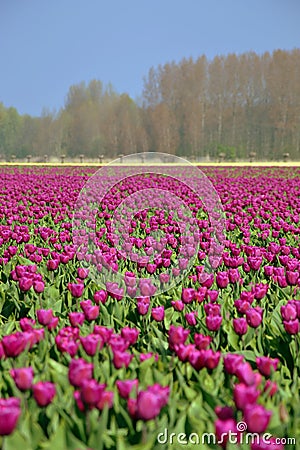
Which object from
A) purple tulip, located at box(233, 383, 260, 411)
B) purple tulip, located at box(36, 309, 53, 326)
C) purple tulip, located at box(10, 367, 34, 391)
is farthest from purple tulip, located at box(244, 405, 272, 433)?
purple tulip, located at box(36, 309, 53, 326)

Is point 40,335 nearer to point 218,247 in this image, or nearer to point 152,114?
point 218,247

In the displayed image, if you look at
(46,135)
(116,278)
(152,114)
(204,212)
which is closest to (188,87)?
(152,114)

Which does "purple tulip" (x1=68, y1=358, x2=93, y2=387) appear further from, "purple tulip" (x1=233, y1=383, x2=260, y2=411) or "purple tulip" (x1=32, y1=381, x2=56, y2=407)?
"purple tulip" (x1=233, y1=383, x2=260, y2=411)

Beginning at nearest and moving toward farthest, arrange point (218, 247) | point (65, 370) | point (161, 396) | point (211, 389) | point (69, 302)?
point (161, 396) < point (211, 389) < point (65, 370) < point (69, 302) < point (218, 247)

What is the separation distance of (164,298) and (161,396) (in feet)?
6.70

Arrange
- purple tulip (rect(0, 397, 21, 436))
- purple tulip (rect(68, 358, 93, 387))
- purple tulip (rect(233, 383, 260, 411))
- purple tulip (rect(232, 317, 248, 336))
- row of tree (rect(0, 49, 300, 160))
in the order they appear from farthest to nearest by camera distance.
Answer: row of tree (rect(0, 49, 300, 160)), purple tulip (rect(232, 317, 248, 336)), purple tulip (rect(68, 358, 93, 387)), purple tulip (rect(233, 383, 260, 411)), purple tulip (rect(0, 397, 21, 436))

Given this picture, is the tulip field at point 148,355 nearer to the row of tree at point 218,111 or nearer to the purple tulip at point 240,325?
the purple tulip at point 240,325

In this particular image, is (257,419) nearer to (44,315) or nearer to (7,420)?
(7,420)

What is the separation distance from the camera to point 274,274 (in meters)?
3.96

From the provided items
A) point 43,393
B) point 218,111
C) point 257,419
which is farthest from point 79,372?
point 218,111

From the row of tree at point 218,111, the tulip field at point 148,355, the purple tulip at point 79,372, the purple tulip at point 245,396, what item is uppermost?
the row of tree at point 218,111

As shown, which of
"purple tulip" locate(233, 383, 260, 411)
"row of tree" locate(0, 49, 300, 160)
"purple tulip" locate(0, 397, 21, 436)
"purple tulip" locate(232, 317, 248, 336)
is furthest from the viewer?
"row of tree" locate(0, 49, 300, 160)

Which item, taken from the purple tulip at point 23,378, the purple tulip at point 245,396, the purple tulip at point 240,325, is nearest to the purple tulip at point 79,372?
the purple tulip at point 23,378

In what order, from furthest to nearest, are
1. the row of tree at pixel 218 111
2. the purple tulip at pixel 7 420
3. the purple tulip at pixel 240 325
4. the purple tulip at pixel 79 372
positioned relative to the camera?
1. the row of tree at pixel 218 111
2. the purple tulip at pixel 240 325
3. the purple tulip at pixel 79 372
4. the purple tulip at pixel 7 420
